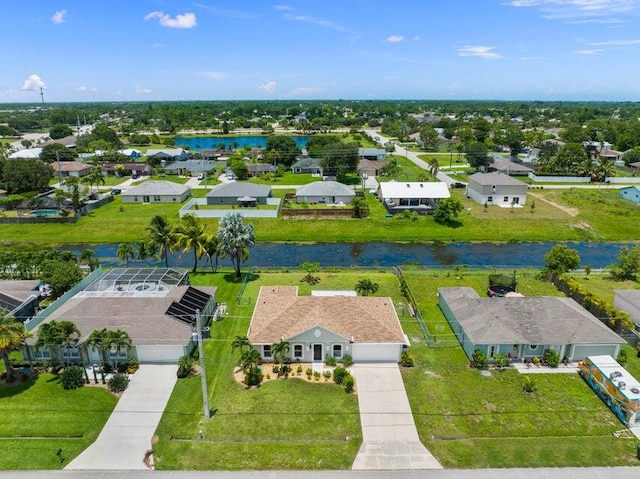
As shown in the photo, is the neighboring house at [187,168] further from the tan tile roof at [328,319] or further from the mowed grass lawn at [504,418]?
the mowed grass lawn at [504,418]

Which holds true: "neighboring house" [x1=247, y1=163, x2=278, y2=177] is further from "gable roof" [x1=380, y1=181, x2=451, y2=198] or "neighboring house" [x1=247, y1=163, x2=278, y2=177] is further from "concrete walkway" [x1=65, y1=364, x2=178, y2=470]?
"concrete walkway" [x1=65, y1=364, x2=178, y2=470]

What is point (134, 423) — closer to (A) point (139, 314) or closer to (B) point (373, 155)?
(A) point (139, 314)

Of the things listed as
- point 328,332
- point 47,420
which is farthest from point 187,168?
point 47,420

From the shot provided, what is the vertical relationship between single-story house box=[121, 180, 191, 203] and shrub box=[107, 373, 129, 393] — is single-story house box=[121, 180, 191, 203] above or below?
above

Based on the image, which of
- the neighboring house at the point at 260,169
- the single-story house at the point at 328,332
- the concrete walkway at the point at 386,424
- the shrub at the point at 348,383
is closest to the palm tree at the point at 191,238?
the single-story house at the point at 328,332

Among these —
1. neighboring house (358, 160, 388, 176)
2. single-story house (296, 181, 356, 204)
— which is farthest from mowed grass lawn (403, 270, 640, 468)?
neighboring house (358, 160, 388, 176)

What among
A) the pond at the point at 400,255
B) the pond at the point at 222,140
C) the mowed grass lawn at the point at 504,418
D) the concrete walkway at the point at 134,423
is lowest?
the pond at the point at 400,255
